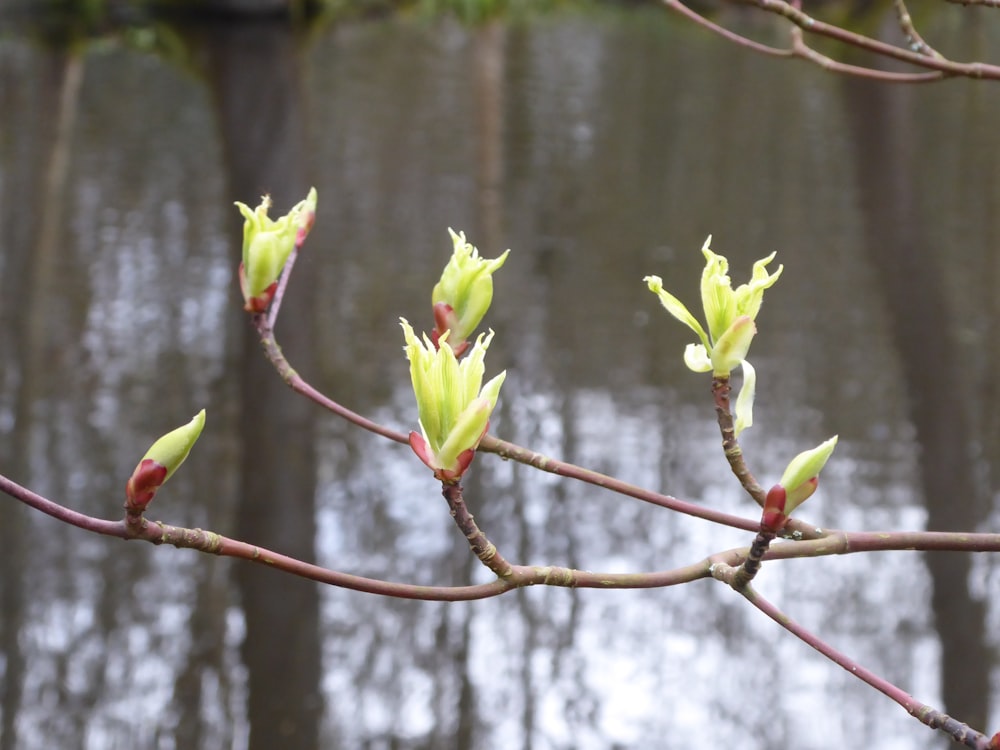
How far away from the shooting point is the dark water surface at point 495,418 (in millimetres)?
1798

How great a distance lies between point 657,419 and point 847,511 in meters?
0.50

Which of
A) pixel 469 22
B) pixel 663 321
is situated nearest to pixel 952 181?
pixel 663 321

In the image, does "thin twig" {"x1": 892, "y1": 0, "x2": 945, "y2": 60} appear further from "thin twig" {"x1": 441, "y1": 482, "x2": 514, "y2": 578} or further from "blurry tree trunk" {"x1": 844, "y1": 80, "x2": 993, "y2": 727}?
"blurry tree trunk" {"x1": 844, "y1": 80, "x2": 993, "y2": 727}

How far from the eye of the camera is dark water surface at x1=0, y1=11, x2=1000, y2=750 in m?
1.80

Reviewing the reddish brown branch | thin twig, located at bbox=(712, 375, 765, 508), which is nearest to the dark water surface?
the reddish brown branch

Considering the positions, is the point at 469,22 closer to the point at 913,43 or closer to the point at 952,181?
the point at 952,181

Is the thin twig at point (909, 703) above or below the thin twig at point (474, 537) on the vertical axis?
below

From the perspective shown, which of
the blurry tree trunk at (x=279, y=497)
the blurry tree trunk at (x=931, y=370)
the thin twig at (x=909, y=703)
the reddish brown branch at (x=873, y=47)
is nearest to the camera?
the thin twig at (x=909, y=703)

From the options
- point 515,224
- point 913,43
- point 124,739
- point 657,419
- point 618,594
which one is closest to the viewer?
point 913,43

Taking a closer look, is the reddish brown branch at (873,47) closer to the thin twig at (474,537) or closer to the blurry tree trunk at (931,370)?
the thin twig at (474,537)

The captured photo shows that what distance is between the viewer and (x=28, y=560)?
204 centimetres

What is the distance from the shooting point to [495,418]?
2.43m

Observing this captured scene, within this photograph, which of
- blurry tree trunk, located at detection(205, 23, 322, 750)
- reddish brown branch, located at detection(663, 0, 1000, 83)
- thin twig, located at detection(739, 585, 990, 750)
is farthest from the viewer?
blurry tree trunk, located at detection(205, 23, 322, 750)

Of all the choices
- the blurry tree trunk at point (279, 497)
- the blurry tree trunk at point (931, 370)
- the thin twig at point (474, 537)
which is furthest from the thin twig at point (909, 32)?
the blurry tree trunk at point (931, 370)
